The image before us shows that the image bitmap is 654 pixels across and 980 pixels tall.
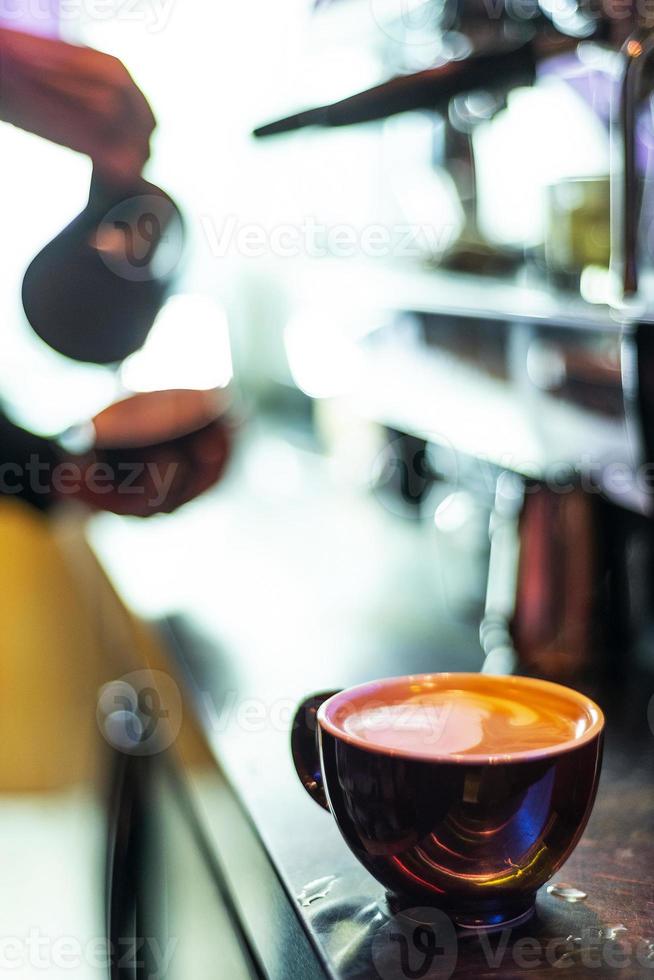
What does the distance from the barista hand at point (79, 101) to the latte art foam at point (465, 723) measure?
1.14 feet

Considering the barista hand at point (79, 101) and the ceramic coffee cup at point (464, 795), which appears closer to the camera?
the ceramic coffee cup at point (464, 795)

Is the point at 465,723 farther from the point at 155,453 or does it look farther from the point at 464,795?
the point at 155,453

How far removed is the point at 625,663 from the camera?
981mm

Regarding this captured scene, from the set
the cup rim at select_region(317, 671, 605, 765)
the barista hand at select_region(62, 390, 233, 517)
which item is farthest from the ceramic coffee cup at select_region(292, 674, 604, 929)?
the barista hand at select_region(62, 390, 233, 517)

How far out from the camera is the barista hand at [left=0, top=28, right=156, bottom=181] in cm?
65

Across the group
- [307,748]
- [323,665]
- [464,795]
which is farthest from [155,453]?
[464,795]

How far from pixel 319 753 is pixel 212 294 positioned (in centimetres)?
236

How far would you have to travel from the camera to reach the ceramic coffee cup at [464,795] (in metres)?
0.50

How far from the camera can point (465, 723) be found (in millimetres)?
584

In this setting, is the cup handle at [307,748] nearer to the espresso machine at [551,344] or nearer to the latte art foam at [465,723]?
the latte art foam at [465,723]

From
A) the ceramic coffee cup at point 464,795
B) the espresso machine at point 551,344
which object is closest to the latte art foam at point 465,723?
the ceramic coffee cup at point 464,795

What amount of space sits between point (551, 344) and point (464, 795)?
0.67m

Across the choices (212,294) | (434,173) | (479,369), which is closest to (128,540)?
(479,369)

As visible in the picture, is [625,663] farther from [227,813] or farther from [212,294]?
[212,294]
